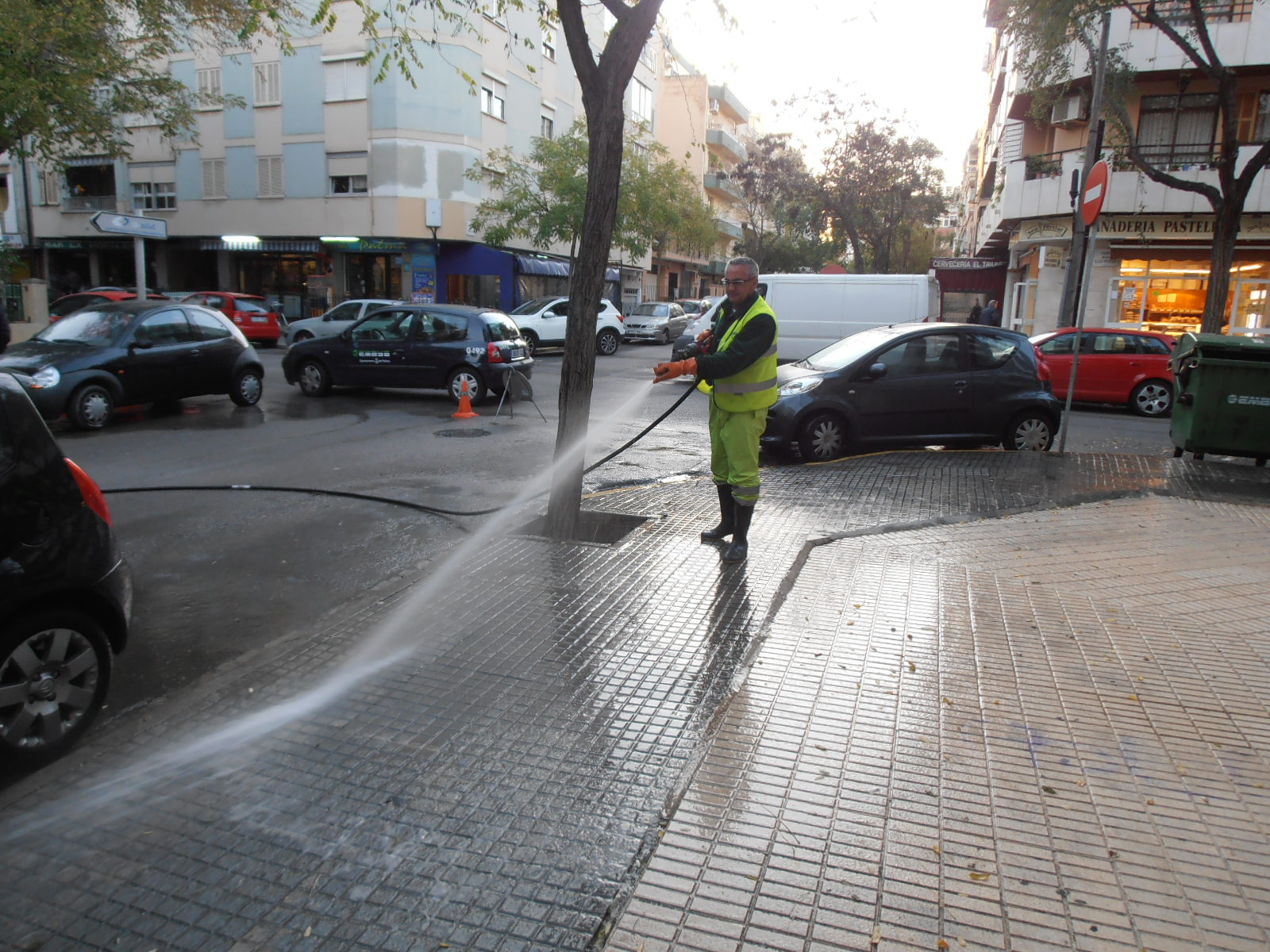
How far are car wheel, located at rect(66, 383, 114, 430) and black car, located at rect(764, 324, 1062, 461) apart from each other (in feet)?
27.2

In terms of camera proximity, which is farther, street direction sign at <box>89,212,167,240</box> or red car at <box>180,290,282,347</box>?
red car at <box>180,290,282,347</box>

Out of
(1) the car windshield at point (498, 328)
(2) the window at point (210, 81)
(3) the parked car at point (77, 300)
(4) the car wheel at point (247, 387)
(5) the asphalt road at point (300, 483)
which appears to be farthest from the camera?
(2) the window at point (210, 81)

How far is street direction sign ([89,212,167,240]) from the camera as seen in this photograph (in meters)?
15.9

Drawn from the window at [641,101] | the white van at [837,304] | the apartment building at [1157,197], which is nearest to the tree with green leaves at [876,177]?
the apartment building at [1157,197]

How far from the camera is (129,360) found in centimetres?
1162

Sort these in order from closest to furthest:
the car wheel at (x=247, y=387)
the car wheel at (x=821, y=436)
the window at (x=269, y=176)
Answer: the car wheel at (x=821, y=436), the car wheel at (x=247, y=387), the window at (x=269, y=176)

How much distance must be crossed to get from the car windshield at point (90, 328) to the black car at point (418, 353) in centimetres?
340

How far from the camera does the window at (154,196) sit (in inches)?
1425

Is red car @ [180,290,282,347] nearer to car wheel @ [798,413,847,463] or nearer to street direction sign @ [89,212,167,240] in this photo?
street direction sign @ [89,212,167,240]

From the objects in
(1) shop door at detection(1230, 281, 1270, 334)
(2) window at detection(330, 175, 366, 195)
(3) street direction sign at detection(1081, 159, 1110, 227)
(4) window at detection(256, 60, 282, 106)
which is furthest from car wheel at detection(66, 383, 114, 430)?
(1) shop door at detection(1230, 281, 1270, 334)

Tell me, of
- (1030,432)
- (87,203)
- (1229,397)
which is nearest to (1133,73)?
(1229,397)

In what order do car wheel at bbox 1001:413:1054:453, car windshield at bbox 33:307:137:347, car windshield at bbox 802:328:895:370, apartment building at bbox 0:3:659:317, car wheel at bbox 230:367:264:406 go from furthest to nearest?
apartment building at bbox 0:3:659:317 → car wheel at bbox 230:367:264:406 → car windshield at bbox 33:307:137:347 → car wheel at bbox 1001:413:1054:453 → car windshield at bbox 802:328:895:370

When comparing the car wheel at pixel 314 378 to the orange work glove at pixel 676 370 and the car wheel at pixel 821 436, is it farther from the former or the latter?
the orange work glove at pixel 676 370

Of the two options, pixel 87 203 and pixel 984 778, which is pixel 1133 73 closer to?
pixel 984 778
